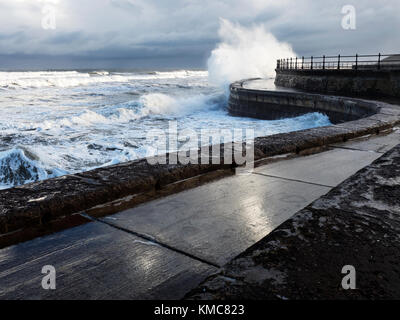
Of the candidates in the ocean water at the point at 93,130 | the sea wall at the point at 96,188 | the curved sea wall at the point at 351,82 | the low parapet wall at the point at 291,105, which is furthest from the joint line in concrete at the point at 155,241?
the curved sea wall at the point at 351,82

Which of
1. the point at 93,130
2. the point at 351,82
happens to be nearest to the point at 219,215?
the point at 93,130

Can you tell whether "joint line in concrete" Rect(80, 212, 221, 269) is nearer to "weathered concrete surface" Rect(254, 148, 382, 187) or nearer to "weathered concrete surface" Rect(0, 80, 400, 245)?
"weathered concrete surface" Rect(0, 80, 400, 245)

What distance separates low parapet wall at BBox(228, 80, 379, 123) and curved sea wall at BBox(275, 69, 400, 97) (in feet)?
7.40

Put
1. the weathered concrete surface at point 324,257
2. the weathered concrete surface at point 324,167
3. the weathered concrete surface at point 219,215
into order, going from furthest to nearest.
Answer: the weathered concrete surface at point 324,167
the weathered concrete surface at point 219,215
the weathered concrete surface at point 324,257

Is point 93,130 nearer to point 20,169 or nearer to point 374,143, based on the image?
point 20,169

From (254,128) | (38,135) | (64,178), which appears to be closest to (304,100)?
(254,128)

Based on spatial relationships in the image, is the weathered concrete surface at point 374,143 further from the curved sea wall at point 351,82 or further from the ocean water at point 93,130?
the curved sea wall at point 351,82

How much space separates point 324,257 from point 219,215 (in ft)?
3.35

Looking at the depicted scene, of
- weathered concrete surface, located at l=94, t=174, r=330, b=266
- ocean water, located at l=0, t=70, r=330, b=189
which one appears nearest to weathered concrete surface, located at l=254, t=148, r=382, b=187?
weathered concrete surface, located at l=94, t=174, r=330, b=266

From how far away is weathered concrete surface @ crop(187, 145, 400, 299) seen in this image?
1293 mm

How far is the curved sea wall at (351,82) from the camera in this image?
13.3 meters

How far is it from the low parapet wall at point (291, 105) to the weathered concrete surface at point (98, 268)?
8.79m

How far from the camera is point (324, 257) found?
1.52 metres
